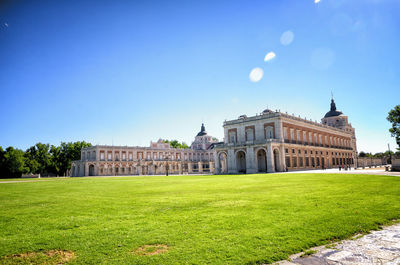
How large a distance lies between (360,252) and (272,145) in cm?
4146

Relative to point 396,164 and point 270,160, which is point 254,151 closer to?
point 270,160

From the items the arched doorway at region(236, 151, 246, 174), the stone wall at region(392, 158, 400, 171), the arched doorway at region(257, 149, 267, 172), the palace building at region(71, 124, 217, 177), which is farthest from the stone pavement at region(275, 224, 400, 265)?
the palace building at region(71, 124, 217, 177)

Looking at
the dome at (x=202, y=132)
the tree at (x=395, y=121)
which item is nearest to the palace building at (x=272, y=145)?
the tree at (x=395, y=121)

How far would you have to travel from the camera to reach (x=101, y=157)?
75625 mm

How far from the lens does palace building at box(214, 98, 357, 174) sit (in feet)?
152

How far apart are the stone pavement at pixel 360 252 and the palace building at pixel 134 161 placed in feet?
204

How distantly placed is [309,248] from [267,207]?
10.5 ft

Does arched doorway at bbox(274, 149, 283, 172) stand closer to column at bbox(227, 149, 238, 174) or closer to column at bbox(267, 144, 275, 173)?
column at bbox(267, 144, 275, 173)

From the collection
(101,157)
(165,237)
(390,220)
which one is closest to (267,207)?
(390,220)

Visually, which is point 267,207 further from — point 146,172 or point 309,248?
point 146,172

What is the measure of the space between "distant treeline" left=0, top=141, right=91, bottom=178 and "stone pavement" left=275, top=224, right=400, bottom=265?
83.2 meters

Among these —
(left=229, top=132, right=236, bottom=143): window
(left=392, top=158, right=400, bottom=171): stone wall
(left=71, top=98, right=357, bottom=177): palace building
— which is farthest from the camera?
(left=229, top=132, right=236, bottom=143): window

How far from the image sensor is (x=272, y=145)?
4466cm

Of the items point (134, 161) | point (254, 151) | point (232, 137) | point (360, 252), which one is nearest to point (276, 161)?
point (254, 151)
